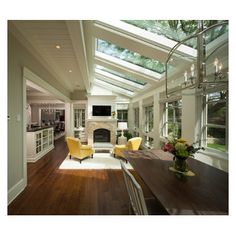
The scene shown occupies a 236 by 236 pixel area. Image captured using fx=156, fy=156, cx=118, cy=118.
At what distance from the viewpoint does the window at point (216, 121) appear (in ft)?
8.05

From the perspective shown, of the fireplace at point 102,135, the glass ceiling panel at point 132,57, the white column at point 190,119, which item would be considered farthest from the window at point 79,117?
the white column at point 190,119

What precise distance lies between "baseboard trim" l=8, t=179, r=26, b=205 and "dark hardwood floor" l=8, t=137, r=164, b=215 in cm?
6

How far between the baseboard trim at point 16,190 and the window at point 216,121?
3367mm

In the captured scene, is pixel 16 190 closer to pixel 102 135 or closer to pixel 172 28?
pixel 172 28

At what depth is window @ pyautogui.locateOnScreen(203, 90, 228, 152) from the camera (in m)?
2.45

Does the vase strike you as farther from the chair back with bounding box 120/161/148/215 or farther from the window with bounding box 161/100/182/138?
the window with bounding box 161/100/182/138

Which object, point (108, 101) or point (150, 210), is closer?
point (150, 210)

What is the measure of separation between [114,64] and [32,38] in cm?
225

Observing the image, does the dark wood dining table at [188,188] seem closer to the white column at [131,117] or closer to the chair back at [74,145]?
the chair back at [74,145]

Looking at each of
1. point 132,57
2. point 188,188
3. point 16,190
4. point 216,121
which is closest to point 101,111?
point 132,57
